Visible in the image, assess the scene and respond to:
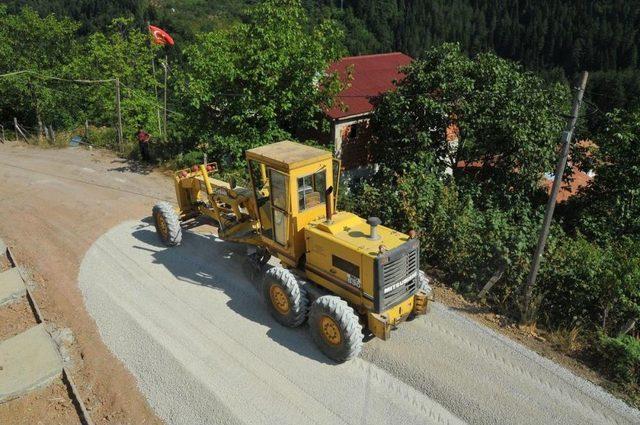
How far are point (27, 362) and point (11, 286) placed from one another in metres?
2.73

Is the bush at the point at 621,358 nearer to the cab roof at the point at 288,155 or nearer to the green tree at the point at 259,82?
the cab roof at the point at 288,155

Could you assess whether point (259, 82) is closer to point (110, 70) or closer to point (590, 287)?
point (590, 287)

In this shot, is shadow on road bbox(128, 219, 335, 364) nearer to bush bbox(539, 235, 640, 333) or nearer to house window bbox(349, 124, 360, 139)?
bush bbox(539, 235, 640, 333)

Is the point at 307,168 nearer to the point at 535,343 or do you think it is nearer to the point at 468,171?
the point at 535,343

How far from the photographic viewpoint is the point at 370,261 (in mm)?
7609

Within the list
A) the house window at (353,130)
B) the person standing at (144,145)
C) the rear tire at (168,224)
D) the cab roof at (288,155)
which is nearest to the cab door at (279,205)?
the cab roof at (288,155)

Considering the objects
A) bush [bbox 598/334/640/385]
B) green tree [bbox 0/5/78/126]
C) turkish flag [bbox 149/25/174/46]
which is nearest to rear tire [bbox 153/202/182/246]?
bush [bbox 598/334/640/385]

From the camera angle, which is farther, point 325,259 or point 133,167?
point 133,167

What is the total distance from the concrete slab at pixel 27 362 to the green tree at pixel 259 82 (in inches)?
326

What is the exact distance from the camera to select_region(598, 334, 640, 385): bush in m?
7.73

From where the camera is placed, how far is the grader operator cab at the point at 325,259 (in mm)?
7762

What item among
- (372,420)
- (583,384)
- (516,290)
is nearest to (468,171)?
(516,290)

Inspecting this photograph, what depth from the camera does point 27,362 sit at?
797cm

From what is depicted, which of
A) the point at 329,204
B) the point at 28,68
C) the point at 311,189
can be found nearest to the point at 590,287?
the point at 329,204
